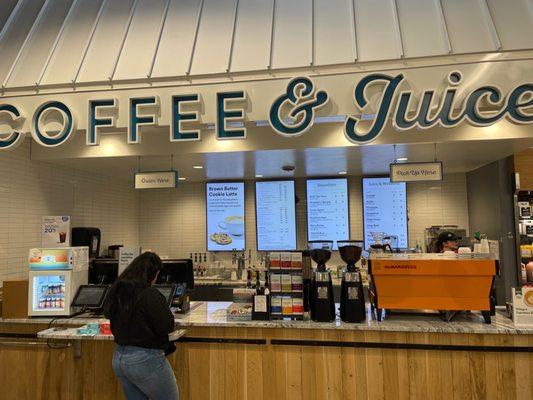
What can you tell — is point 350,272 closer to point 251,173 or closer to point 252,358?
point 252,358

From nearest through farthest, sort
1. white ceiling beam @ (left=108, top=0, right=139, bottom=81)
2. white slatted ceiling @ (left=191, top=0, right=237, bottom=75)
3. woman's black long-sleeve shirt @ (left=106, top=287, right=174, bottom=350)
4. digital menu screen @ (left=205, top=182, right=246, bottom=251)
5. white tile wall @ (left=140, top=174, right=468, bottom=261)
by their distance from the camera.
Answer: woman's black long-sleeve shirt @ (left=106, top=287, right=174, bottom=350), white slatted ceiling @ (left=191, top=0, right=237, bottom=75), white ceiling beam @ (left=108, top=0, right=139, bottom=81), white tile wall @ (left=140, top=174, right=468, bottom=261), digital menu screen @ (left=205, top=182, right=246, bottom=251)

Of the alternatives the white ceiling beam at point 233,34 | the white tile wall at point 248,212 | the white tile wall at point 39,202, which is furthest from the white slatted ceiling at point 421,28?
the white tile wall at point 39,202

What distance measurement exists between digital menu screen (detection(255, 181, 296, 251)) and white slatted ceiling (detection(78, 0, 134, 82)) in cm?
370

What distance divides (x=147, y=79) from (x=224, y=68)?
77 cm

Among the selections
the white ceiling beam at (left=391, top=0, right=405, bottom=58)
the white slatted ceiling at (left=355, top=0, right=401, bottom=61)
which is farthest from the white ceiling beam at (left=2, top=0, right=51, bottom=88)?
the white ceiling beam at (left=391, top=0, right=405, bottom=58)

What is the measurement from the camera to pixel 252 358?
3.24m

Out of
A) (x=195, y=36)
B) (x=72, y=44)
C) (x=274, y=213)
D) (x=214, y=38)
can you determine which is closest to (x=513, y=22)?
(x=214, y=38)

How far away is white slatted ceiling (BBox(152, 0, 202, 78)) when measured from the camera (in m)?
3.88

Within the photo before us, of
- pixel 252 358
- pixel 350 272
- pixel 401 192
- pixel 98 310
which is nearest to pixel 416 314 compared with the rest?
pixel 350 272

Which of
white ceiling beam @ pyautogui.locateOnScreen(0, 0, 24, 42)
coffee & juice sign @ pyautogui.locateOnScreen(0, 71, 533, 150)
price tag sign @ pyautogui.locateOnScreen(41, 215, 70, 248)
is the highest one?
white ceiling beam @ pyautogui.locateOnScreen(0, 0, 24, 42)

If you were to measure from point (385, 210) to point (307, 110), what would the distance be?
417 cm

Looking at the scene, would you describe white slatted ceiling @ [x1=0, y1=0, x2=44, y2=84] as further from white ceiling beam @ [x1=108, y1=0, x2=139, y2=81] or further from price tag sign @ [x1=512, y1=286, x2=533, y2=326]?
price tag sign @ [x1=512, y1=286, x2=533, y2=326]

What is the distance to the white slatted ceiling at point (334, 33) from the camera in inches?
144

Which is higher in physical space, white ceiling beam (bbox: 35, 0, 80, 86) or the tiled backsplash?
white ceiling beam (bbox: 35, 0, 80, 86)
